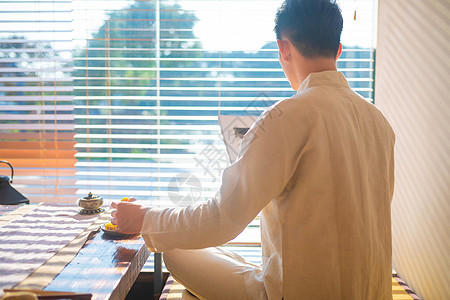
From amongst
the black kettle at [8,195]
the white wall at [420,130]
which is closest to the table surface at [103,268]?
the black kettle at [8,195]

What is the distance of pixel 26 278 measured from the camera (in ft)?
3.44

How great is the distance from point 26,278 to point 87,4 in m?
2.20

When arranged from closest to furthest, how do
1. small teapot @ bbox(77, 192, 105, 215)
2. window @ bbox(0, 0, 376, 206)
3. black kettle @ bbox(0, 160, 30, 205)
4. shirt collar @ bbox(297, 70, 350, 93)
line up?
1. shirt collar @ bbox(297, 70, 350, 93)
2. small teapot @ bbox(77, 192, 105, 215)
3. black kettle @ bbox(0, 160, 30, 205)
4. window @ bbox(0, 0, 376, 206)

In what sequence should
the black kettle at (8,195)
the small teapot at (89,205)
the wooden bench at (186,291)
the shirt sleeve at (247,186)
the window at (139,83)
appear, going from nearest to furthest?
the shirt sleeve at (247,186), the wooden bench at (186,291), the small teapot at (89,205), the black kettle at (8,195), the window at (139,83)

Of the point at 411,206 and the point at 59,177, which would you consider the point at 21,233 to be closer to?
the point at 59,177

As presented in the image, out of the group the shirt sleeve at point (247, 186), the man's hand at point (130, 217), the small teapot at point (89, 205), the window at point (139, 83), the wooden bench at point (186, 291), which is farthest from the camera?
the window at point (139, 83)

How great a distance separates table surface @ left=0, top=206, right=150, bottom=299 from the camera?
1.04 metres

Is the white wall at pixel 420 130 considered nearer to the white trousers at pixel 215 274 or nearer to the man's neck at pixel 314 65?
the man's neck at pixel 314 65

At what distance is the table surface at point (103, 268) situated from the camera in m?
1.04

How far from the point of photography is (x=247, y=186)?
98 cm

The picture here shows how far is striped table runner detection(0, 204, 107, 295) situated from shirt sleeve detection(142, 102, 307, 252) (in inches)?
18.2

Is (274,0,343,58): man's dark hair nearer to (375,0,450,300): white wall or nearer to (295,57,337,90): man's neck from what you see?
(295,57,337,90): man's neck

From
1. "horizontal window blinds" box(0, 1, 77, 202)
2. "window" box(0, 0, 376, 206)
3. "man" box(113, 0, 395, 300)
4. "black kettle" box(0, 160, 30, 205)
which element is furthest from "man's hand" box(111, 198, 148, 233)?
"horizontal window blinds" box(0, 1, 77, 202)

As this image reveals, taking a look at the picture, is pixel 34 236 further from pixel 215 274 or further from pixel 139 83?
pixel 139 83
